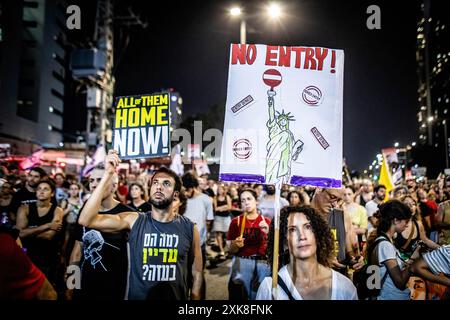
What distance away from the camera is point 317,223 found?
2955 mm

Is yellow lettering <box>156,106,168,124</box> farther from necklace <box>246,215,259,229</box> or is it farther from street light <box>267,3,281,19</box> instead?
street light <box>267,3,281,19</box>

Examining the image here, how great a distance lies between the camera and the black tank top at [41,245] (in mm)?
5184

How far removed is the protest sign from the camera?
4.04m

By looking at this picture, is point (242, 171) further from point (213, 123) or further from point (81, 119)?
point (81, 119)

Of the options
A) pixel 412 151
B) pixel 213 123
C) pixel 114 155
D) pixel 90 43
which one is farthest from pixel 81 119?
pixel 114 155

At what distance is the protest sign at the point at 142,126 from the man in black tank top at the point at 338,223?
2200 mm

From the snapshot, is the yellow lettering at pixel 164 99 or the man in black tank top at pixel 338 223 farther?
the man in black tank top at pixel 338 223

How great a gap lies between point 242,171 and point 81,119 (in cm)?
8043

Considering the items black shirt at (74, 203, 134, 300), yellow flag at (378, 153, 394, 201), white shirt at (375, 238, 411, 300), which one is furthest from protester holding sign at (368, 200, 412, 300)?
yellow flag at (378, 153, 394, 201)

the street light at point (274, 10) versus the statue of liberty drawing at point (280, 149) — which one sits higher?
the street light at point (274, 10)

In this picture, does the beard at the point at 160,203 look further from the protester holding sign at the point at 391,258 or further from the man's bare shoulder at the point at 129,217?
the protester holding sign at the point at 391,258

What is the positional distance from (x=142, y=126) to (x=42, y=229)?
2.51 m

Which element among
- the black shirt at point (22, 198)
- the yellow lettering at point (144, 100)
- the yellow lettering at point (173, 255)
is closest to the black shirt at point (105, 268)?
the yellow lettering at point (173, 255)

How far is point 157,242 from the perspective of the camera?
11.5 ft
